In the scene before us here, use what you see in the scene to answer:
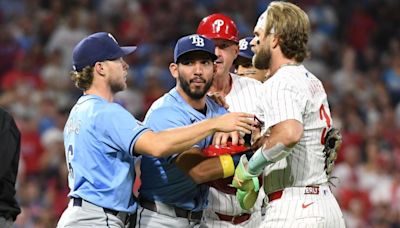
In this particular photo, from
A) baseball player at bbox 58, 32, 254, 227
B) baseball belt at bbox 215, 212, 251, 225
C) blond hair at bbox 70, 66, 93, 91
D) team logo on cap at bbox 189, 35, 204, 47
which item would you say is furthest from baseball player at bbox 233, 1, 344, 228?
blond hair at bbox 70, 66, 93, 91

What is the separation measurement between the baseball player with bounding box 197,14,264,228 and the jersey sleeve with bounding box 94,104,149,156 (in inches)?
38.3

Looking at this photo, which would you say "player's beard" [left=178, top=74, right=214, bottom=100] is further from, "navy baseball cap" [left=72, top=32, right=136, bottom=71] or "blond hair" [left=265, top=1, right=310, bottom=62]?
"blond hair" [left=265, top=1, right=310, bottom=62]

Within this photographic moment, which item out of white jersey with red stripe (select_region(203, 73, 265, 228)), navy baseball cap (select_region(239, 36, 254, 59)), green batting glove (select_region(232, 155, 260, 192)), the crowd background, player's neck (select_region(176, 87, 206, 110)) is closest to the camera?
green batting glove (select_region(232, 155, 260, 192))

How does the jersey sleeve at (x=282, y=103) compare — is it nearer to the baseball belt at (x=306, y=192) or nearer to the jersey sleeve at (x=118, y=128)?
the baseball belt at (x=306, y=192)

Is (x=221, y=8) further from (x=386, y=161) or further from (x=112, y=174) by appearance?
(x=112, y=174)

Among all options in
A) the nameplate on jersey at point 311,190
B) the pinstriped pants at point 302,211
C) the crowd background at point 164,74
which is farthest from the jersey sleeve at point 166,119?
the crowd background at point 164,74

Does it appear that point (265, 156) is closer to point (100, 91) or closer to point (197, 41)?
point (197, 41)

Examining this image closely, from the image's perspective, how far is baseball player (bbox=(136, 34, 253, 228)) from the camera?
5648 millimetres

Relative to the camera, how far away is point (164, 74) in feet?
41.5

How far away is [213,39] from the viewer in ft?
21.1

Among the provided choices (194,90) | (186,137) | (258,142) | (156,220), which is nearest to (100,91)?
(194,90)

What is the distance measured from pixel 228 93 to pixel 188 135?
123 centimetres

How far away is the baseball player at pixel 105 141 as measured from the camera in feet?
17.1

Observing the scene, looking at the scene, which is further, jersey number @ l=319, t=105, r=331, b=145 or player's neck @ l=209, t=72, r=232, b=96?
player's neck @ l=209, t=72, r=232, b=96
